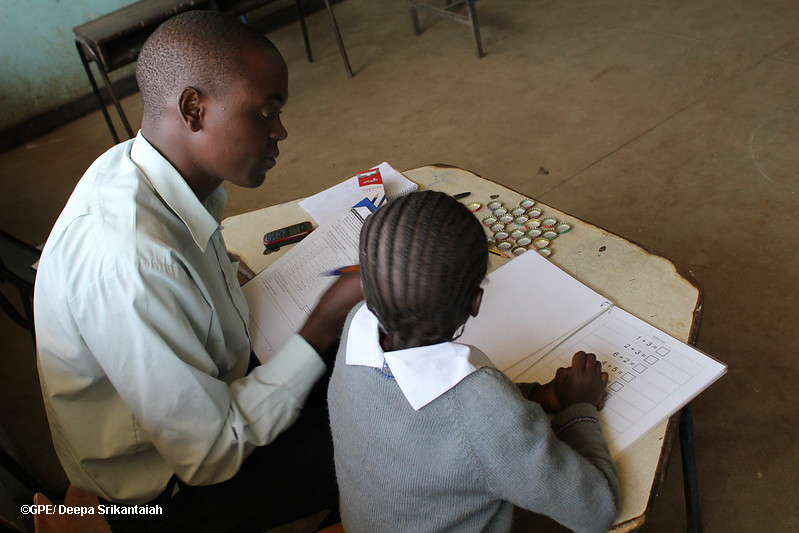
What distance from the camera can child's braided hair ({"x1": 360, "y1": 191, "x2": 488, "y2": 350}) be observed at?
0.81 m

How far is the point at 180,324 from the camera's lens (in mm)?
1068

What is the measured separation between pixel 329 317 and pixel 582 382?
0.47 meters

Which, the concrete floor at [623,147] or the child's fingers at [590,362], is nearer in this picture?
the child's fingers at [590,362]

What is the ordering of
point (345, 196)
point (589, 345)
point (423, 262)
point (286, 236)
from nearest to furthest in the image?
1. point (423, 262)
2. point (589, 345)
3. point (286, 236)
4. point (345, 196)

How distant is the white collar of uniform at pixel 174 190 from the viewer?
1.23 metres

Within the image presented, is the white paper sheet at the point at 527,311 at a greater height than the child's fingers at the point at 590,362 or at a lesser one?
lesser

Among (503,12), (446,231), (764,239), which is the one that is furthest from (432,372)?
(503,12)

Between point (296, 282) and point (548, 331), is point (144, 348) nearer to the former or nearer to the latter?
point (296, 282)

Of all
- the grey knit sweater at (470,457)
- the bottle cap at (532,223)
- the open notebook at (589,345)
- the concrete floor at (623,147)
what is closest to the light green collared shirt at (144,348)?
the grey knit sweater at (470,457)

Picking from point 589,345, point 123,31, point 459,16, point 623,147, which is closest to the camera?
point 589,345

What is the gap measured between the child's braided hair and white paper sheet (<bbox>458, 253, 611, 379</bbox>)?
0.29 metres

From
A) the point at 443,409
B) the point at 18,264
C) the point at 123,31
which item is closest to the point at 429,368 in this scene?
the point at 443,409

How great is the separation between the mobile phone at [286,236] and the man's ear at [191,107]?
0.46 metres

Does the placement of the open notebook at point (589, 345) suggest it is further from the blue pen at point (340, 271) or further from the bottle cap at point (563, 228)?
the blue pen at point (340, 271)
